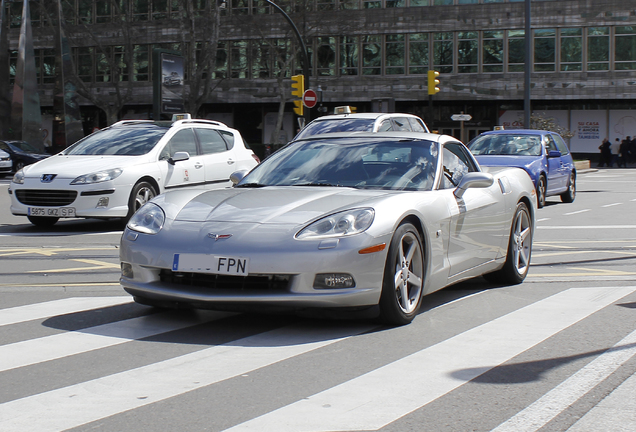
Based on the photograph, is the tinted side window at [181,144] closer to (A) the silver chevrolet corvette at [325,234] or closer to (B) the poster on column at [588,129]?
(A) the silver chevrolet corvette at [325,234]

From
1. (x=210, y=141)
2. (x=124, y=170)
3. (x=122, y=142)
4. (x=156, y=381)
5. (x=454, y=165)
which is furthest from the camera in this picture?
(x=210, y=141)

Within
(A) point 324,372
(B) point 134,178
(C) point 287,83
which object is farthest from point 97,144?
(C) point 287,83

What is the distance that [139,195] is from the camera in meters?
12.4

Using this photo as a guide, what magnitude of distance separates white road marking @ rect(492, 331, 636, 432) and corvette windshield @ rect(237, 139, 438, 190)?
1.92m

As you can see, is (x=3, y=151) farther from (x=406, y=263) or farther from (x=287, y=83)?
(x=406, y=263)

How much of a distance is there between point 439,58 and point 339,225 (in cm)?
4649

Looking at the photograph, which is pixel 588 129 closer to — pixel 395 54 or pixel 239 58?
pixel 395 54

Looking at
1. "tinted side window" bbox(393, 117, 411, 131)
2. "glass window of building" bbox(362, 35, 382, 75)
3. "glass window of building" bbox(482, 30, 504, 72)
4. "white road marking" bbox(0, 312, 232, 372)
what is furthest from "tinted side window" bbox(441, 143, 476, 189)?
"glass window of building" bbox(362, 35, 382, 75)

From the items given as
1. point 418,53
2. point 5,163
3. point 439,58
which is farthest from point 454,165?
point 418,53

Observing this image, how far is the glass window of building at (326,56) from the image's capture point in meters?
51.5

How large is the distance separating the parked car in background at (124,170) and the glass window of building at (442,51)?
37421 mm

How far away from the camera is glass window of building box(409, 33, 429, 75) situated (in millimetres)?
50603

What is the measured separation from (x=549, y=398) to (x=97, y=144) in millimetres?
10500

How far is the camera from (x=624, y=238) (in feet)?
38.4
